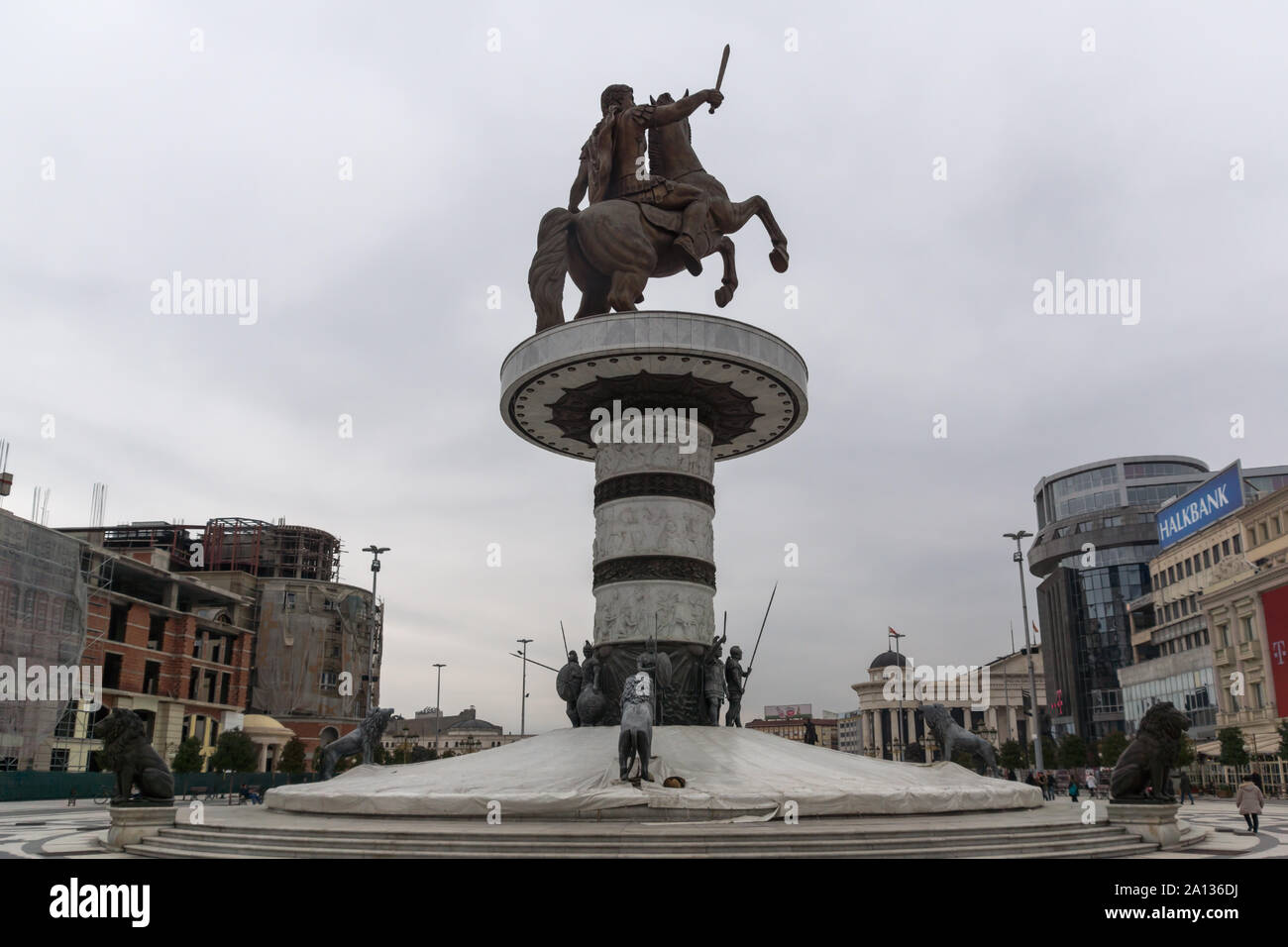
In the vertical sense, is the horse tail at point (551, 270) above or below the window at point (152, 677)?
above

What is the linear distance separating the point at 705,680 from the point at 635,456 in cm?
469

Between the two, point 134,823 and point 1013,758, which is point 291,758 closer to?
point 134,823

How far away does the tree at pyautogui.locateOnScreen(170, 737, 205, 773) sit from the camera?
38.2 m

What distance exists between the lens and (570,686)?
19703mm

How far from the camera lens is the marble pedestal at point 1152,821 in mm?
12766

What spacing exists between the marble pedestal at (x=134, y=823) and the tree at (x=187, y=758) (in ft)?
91.8

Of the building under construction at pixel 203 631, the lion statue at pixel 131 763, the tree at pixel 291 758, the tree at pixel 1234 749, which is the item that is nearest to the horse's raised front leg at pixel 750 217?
the lion statue at pixel 131 763

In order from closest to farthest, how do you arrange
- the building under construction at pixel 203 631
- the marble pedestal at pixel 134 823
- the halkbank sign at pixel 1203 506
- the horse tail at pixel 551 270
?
the marble pedestal at pixel 134 823
the horse tail at pixel 551 270
the building under construction at pixel 203 631
the halkbank sign at pixel 1203 506

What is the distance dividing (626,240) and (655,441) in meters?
4.59

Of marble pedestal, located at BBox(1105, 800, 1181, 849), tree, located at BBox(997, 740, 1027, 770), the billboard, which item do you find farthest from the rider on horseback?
tree, located at BBox(997, 740, 1027, 770)

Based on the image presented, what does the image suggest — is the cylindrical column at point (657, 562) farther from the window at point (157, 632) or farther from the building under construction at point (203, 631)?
the window at point (157, 632)
